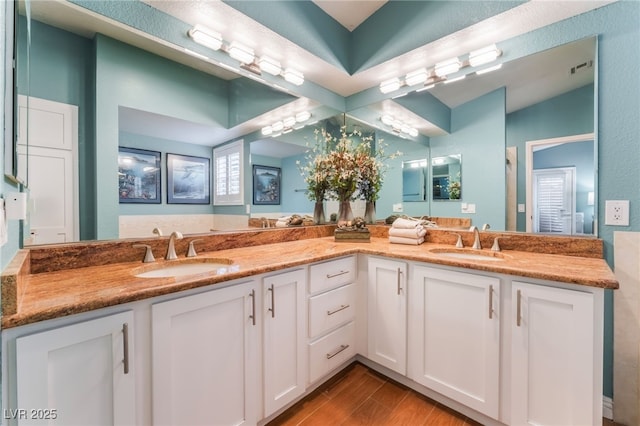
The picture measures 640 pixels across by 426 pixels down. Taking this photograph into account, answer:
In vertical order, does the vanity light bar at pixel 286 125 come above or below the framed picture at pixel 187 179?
above

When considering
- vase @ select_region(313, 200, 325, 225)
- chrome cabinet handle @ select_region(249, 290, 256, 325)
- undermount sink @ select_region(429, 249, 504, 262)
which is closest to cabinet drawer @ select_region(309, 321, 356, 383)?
chrome cabinet handle @ select_region(249, 290, 256, 325)

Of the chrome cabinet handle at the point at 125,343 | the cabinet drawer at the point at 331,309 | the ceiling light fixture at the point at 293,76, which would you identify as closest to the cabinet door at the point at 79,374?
the chrome cabinet handle at the point at 125,343

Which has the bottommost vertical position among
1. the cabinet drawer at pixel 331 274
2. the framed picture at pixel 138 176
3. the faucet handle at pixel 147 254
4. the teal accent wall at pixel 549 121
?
the cabinet drawer at pixel 331 274

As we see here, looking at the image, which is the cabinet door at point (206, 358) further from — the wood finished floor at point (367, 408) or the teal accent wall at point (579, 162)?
the teal accent wall at point (579, 162)

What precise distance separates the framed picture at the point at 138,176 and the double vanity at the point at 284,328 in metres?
0.25

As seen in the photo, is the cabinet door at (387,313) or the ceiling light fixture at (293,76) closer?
the cabinet door at (387,313)

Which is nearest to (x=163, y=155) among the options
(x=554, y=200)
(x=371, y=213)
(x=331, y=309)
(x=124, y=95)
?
(x=124, y=95)

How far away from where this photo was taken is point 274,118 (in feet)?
7.34

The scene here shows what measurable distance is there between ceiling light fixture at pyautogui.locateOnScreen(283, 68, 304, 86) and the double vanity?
4.35 feet

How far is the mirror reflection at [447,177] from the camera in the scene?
213 cm

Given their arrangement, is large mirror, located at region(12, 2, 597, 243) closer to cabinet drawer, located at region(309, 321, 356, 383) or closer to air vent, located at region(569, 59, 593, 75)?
air vent, located at region(569, 59, 593, 75)

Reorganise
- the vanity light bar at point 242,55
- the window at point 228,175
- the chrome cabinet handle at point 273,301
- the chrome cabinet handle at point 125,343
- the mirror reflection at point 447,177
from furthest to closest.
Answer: the mirror reflection at point 447,177, the window at point 228,175, the vanity light bar at point 242,55, the chrome cabinet handle at point 273,301, the chrome cabinet handle at point 125,343

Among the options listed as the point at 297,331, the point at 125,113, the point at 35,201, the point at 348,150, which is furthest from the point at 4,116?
the point at 348,150

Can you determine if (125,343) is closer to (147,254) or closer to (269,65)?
(147,254)
